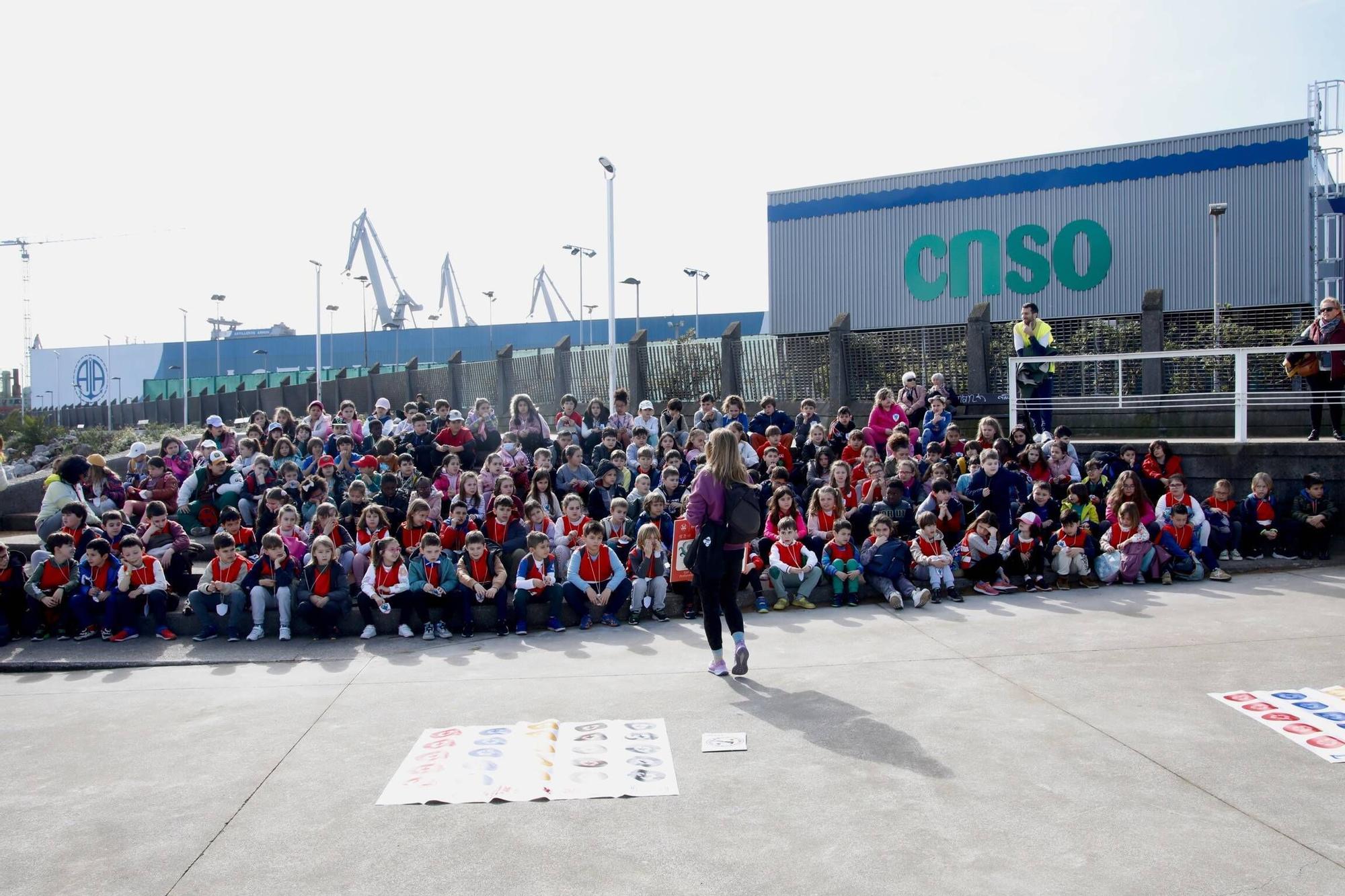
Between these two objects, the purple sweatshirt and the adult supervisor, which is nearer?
the purple sweatshirt

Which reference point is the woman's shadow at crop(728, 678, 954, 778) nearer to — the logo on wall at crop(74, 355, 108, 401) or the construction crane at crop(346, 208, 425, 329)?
the logo on wall at crop(74, 355, 108, 401)

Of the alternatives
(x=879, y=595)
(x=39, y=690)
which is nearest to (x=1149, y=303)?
(x=879, y=595)

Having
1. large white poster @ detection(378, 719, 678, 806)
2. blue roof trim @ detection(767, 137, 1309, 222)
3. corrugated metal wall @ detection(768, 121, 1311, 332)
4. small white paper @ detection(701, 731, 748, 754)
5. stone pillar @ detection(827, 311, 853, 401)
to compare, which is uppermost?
blue roof trim @ detection(767, 137, 1309, 222)

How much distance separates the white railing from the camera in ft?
41.6

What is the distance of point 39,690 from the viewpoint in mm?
8242

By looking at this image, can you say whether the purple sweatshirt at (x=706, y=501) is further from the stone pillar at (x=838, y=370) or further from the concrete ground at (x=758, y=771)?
the stone pillar at (x=838, y=370)

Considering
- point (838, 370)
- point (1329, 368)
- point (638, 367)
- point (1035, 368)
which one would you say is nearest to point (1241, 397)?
point (1329, 368)

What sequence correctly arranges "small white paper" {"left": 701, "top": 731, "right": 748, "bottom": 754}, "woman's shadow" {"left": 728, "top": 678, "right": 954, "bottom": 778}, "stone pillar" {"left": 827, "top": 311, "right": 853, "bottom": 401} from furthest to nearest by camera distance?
"stone pillar" {"left": 827, "top": 311, "right": 853, "bottom": 401}
"small white paper" {"left": 701, "top": 731, "right": 748, "bottom": 754}
"woman's shadow" {"left": 728, "top": 678, "right": 954, "bottom": 778}

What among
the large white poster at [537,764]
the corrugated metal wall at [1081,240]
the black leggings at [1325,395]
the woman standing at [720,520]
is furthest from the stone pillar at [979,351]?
the corrugated metal wall at [1081,240]

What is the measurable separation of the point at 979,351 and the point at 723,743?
1270cm

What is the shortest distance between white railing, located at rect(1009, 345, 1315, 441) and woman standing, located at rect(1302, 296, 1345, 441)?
24 centimetres

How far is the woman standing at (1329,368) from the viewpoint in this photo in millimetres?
12578

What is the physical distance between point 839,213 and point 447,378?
13.4 m

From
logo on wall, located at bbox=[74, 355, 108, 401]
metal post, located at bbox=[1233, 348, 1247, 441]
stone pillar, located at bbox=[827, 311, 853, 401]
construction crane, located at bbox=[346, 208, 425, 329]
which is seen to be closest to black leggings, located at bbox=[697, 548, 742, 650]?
metal post, located at bbox=[1233, 348, 1247, 441]
